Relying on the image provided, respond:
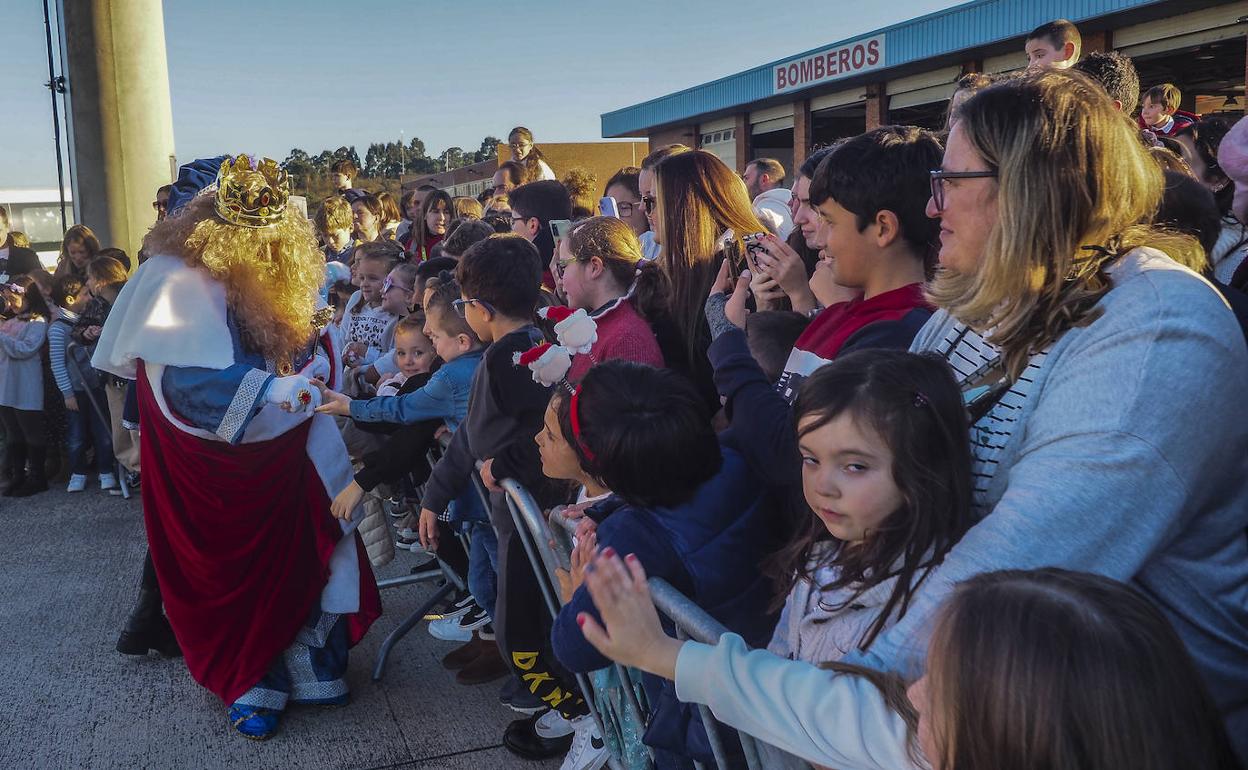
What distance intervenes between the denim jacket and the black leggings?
15.8 ft

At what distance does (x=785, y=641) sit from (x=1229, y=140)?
237 cm

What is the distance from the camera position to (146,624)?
4.16m

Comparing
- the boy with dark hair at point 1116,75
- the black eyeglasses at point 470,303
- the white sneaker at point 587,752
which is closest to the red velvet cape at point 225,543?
the black eyeglasses at point 470,303

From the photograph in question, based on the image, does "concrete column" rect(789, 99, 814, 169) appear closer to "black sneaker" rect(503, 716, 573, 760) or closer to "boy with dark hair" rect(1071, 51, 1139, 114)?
"boy with dark hair" rect(1071, 51, 1139, 114)

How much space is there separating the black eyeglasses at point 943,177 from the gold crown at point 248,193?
2.71 m

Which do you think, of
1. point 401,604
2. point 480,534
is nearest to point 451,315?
point 480,534

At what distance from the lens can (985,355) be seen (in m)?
1.59

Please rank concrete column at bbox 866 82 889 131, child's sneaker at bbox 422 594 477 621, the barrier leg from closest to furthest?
the barrier leg
child's sneaker at bbox 422 594 477 621
concrete column at bbox 866 82 889 131

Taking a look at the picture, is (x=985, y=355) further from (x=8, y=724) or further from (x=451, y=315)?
(x=8, y=724)

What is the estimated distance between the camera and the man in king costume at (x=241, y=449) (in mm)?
3457

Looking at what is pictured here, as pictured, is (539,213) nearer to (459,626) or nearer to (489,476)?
(459,626)

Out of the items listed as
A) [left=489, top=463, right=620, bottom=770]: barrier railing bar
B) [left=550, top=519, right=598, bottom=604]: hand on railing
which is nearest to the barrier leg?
[left=489, top=463, right=620, bottom=770]: barrier railing bar

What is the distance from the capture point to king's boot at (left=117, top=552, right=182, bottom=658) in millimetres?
4160

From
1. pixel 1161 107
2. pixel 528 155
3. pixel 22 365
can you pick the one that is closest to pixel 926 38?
pixel 528 155
